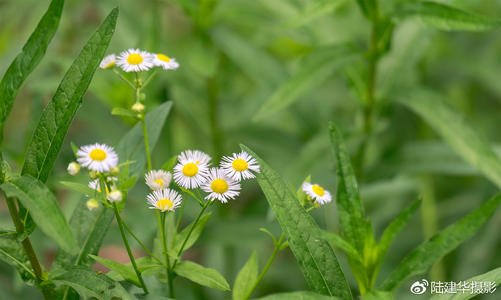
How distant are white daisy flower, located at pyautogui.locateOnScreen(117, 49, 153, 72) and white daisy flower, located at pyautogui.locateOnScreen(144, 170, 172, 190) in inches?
7.1

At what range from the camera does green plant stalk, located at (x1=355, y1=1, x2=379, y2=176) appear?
1823mm

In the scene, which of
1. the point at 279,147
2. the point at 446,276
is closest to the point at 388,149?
the point at 279,147

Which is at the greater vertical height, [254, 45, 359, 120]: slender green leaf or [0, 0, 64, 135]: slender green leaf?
[254, 45, 359, 120]: slender green leaf

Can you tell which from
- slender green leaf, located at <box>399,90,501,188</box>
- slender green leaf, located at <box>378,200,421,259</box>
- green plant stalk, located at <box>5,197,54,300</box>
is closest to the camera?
green plant stalk, located at <box>5,197,54,300</box>

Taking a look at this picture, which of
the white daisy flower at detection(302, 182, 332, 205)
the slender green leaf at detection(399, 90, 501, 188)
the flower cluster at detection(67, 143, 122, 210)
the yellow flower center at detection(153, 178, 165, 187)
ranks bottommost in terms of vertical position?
the flower cluster at detection(67, 143, 122, 210)

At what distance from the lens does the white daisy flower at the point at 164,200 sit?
1.08 metres

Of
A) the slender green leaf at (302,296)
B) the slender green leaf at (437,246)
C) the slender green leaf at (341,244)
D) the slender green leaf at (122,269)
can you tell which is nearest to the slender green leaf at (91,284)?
the slender green leaf at (122,269)

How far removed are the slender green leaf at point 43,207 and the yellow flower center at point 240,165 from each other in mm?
270

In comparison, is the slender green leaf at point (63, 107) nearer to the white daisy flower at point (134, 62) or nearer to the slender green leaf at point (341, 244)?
the white daisy flower at point (134, 62)

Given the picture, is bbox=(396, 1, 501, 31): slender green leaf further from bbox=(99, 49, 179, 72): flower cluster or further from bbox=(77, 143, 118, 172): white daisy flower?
bbox=(77, 143, 118, 172): white daisy flower

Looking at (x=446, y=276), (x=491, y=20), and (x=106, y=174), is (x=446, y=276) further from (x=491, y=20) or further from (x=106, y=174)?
(x=106, y=174)

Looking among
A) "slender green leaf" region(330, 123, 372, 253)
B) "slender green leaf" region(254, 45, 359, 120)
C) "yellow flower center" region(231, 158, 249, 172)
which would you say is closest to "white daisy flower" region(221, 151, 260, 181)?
"yellow flower center" region(231, 158, 249, 172)

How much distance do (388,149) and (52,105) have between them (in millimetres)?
1268

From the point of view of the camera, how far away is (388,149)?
2148 mm
